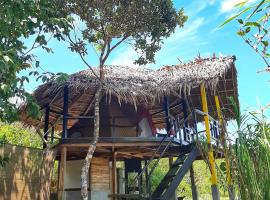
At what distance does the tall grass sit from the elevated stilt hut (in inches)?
165

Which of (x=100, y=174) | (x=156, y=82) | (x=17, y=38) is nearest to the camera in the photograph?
(x=17, y=38)

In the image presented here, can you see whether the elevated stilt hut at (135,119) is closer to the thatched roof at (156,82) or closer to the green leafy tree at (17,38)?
the thatched roof at (156,82)

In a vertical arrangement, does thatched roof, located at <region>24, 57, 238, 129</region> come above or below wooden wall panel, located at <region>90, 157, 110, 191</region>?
above

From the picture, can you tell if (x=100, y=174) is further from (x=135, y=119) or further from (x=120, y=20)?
(x=120, y=20)

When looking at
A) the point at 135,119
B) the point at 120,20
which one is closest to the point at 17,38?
the point at 120,20

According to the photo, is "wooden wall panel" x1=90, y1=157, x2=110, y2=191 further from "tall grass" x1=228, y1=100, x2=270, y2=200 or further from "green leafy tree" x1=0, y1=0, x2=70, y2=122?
"tall grass" x1=228, y1=100, x2=270, y2=200

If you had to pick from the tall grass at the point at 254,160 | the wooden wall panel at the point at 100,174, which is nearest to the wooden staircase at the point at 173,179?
the wooden wall panel at the point at 100,174

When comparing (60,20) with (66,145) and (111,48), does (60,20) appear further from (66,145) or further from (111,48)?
(66,145)

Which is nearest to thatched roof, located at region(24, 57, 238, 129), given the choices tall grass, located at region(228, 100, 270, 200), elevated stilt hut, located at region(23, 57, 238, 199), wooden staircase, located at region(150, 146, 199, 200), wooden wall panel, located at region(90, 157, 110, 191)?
elevated stilt hut, located at region(23, 57, 238, 199)

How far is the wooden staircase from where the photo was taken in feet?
22.5

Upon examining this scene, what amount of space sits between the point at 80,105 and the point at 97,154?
208cm

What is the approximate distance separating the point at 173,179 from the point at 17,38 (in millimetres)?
4374

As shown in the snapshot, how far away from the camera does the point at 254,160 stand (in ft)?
8.93

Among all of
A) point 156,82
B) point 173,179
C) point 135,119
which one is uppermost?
point 156,82
